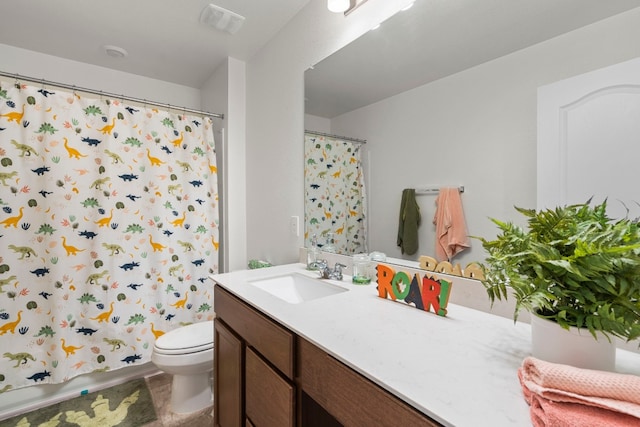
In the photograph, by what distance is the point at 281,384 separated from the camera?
2.91ft

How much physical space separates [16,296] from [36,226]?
414mm

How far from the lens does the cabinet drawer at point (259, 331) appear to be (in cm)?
87

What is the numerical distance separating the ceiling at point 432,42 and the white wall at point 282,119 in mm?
118

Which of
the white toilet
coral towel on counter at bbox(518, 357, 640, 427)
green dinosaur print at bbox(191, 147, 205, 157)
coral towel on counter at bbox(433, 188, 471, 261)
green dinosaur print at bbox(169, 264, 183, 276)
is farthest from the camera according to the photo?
green dinosaur print at bbox(191, 147, 205, 157)

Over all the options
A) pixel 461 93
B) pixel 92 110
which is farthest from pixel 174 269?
pixel 461 93

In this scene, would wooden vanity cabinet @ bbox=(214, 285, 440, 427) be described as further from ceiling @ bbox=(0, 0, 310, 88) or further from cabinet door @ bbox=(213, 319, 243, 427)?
ceiling @ bbox=(0, 0, 310, 88)

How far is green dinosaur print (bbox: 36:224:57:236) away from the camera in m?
1.75

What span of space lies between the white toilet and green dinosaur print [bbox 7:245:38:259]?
92cm

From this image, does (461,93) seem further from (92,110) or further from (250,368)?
(92,110)

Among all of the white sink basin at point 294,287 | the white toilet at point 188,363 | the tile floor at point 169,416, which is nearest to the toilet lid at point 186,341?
the white toilet at point 188,363

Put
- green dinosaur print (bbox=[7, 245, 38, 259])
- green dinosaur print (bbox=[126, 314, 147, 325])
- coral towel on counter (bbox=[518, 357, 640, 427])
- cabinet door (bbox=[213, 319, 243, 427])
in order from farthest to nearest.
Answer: green dinosaur print (bbox=[126, 314, 147, 325]) → green dinosaur print (bbox=[7, 245, 38, 259]) → cabinet door (bbox=[213, 319, 243, 427]) → coral towel on counter (bbox=[518, 357, 640, 427])

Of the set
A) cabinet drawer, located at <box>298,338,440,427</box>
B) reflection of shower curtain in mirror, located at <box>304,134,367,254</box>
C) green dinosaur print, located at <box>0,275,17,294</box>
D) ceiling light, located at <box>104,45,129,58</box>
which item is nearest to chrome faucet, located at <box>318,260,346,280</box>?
reflection of shower curtain in mirror, located at <box>304,134,367,254</box>

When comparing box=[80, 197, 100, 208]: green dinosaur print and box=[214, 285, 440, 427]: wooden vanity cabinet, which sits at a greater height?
box=[80, 197, 100, 208]: green dinosaur print

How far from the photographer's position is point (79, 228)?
72.9 inches
